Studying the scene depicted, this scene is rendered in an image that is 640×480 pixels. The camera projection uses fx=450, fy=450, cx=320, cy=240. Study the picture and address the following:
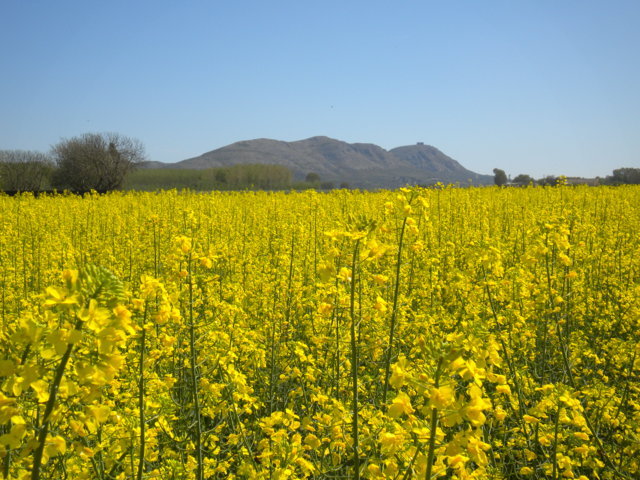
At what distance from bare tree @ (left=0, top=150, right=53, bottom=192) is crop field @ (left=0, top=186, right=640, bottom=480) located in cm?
3490

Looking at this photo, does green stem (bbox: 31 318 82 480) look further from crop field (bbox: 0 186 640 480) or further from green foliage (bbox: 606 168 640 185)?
green foliage (bbox: 606 168 640 185)

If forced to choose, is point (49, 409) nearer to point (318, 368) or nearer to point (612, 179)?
point (318, 368)

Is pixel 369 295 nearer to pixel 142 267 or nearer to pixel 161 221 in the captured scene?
pixel 161 221

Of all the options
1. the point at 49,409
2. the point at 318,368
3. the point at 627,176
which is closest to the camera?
the point at 49,409

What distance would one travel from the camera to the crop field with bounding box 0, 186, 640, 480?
1305 mm

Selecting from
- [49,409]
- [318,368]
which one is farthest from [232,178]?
[49,409]

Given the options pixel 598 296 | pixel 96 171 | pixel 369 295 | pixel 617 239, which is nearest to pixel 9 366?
pixel 369 295

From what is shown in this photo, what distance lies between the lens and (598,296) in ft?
17.9

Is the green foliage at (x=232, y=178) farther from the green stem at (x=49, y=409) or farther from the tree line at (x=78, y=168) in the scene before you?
the green stem at (x=49, y=409)

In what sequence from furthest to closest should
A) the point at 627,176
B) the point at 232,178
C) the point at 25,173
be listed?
the point at 232,178, the point at 25,173, the point at 627,176

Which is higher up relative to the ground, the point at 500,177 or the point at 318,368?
the point at 500,177

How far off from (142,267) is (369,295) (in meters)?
3.50

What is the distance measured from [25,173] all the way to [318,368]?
43.3m

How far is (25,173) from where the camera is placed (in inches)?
1505
